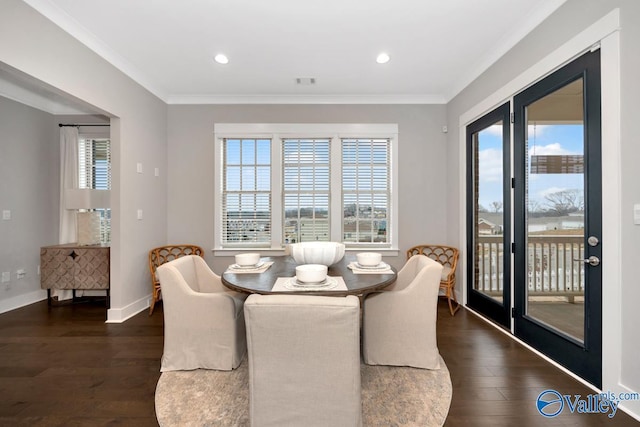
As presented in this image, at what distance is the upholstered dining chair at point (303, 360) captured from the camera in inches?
49.2

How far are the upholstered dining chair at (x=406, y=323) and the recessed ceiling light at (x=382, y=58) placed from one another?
7.29 feet

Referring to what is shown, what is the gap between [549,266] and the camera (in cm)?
237

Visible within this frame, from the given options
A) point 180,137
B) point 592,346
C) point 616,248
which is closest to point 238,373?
point 592,346

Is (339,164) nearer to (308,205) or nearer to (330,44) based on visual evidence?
(308,205)

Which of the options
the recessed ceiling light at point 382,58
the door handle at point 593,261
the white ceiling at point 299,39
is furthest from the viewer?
the recessed ceiling light at point 382,58

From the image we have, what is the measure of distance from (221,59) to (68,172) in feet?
9.34

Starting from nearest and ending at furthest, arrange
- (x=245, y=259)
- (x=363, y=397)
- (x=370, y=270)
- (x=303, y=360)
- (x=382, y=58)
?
(x=303, y=360) → (x=363, y=397) → (x=370, y=270) → (x=245, y=259) → (x=382, y=58)

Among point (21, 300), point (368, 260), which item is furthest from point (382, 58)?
point (21, 300)

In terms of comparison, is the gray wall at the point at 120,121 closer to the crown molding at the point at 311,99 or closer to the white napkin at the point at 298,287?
the crown molding at the point at 311,99

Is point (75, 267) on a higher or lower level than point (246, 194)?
lower

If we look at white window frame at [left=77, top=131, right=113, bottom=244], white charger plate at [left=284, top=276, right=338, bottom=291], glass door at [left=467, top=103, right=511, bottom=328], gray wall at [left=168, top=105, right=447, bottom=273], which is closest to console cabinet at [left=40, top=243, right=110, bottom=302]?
white window frame at [left=77, top=131, right=113, bottom=244]

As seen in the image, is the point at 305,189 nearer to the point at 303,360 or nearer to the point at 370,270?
the point at 370,270

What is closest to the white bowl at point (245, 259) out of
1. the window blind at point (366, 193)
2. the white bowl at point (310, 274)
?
the white bowl at point (310, 274)

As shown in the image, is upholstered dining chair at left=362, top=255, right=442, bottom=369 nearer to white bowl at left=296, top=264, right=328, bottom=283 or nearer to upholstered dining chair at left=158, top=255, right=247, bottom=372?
white bowl at left=296, top=264, right=328, bottom=283
